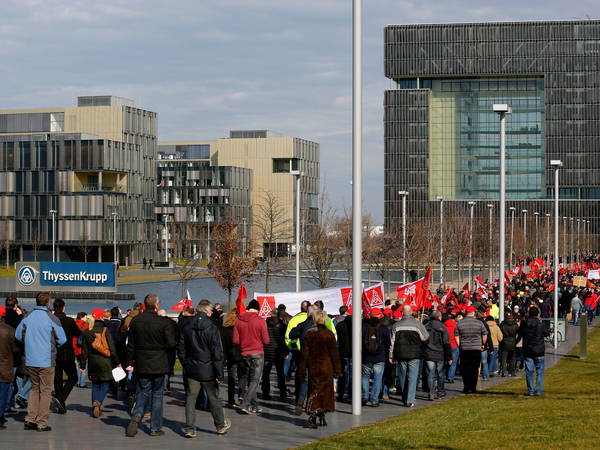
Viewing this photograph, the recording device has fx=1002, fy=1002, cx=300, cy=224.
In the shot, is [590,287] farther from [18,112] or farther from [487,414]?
[18,112]

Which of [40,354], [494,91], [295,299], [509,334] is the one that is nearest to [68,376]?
[40,354]

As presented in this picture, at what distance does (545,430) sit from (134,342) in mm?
5683

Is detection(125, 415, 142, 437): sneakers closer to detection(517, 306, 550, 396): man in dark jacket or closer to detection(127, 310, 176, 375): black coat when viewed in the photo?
detection(127, 310, 176, 375): black coat

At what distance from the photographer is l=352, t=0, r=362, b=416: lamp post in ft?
52.1

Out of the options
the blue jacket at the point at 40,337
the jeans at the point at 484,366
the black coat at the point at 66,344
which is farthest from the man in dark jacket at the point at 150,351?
the jeans at the point at 484,366

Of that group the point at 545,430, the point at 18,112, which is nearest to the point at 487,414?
the point at 545,430

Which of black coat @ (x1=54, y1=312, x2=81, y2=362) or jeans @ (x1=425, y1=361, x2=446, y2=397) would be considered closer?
black coat @ (x1=54, y1=312, x2=81, y2=362)

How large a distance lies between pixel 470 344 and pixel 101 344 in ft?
23.5

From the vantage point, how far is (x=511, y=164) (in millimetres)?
156500

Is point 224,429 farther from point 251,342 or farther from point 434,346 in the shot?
point 434,346

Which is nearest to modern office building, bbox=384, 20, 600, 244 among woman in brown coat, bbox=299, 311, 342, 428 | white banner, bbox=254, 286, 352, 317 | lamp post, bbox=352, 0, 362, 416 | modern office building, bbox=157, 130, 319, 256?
modern office building, bbox=157, 130, 319, 256

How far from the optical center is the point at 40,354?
13844 millimetres

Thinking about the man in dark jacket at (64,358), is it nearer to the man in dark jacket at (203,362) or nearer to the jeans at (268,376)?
the man in dark jacket at (203,362)

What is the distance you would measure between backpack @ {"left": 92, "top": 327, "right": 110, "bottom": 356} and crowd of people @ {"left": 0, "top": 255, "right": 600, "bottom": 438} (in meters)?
0.02
